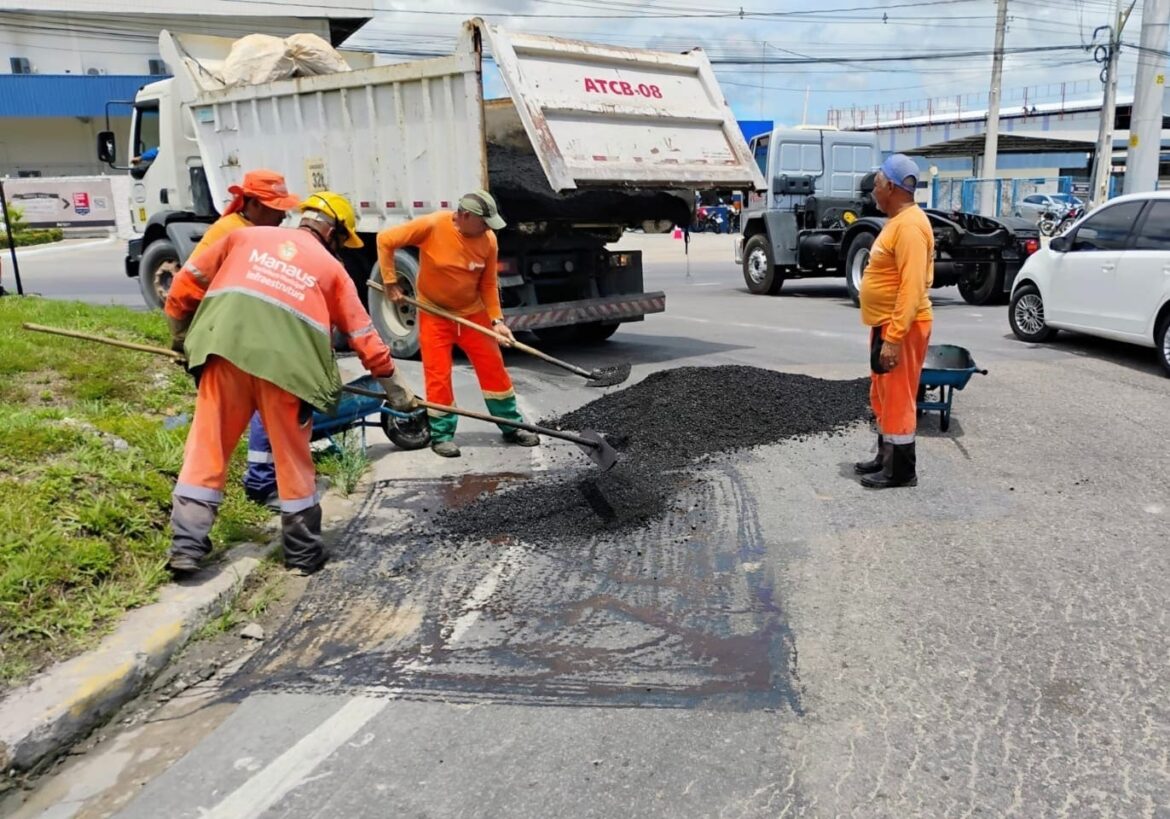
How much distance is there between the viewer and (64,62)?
155 feet

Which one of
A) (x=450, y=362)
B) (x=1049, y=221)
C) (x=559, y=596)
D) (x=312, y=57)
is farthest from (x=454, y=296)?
(x=1049, y=221)

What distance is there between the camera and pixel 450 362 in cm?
677

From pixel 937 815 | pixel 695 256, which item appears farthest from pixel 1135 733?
pixel 695 256

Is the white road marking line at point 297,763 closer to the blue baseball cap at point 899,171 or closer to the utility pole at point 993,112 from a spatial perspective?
the blue baseball cap at point 899,171

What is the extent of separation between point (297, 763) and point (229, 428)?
1797 mm

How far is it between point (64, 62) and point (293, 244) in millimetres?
52141

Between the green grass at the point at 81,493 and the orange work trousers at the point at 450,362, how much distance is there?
1.55 metres

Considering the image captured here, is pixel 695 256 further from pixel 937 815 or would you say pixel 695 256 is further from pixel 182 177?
pixel 937 815

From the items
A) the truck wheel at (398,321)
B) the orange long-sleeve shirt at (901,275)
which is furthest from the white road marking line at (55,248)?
the orange long-sleeve shirt at (901,275)

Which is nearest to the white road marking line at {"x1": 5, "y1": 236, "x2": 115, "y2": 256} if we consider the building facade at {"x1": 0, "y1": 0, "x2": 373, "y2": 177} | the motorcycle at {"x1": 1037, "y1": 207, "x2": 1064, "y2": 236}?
the building facade at {"x1": 0, "y1": 0, "x2": 373, "y2": 177}

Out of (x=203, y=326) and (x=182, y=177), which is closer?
(x=203, y=326)

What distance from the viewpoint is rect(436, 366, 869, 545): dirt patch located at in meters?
5.07

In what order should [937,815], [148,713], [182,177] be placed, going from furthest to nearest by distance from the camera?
A: [182,177], [148,713], [937,815]

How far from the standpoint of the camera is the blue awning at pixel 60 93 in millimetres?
43094
